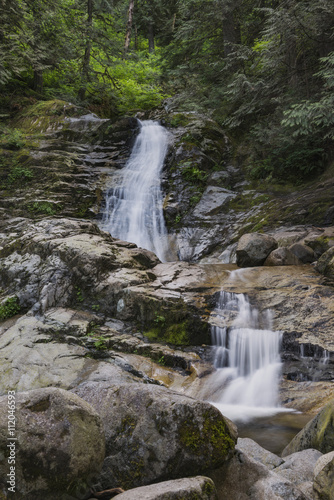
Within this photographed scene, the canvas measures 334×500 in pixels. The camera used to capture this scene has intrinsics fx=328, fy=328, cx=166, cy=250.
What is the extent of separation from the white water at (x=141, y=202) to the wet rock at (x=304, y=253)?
14.6 feet

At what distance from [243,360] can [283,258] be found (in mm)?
3356

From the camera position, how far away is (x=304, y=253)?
859cm

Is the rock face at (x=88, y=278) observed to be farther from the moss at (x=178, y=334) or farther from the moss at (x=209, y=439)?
the moss at (x=209, y=439)

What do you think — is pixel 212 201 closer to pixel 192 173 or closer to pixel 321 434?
pixel 192 173

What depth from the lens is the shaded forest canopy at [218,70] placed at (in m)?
10.3

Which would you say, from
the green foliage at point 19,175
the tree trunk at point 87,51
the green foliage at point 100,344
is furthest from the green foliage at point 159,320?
the tree trunk at point 87,51

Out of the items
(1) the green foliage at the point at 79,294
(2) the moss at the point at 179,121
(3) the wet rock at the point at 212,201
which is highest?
(2) the moss at the point at 179,121

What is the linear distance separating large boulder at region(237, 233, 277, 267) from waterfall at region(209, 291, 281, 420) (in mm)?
2037

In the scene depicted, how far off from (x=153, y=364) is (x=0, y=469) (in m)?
4.50

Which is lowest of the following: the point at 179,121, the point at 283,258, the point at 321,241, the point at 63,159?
the point at 283,258

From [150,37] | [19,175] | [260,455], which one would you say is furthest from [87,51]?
[260,455]

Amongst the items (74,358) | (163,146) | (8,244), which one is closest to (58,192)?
(8,244)

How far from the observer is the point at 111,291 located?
755 centimetres

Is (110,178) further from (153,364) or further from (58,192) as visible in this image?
(153,364)
